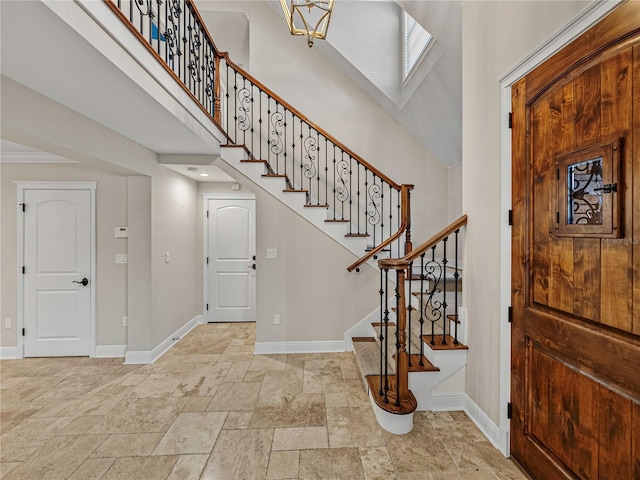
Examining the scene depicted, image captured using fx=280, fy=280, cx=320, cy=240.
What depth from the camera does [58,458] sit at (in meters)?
1.83

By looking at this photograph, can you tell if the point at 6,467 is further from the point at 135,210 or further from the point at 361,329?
the point at 361,329

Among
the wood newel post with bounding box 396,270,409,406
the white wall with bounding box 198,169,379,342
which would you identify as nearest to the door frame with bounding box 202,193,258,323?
the white wall with bounding box 198,169,379,342

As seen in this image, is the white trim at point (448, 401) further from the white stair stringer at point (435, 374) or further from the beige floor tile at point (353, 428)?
the beige floor tile at point (353, 428)

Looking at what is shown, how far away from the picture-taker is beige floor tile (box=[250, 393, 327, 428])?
83.9 inches

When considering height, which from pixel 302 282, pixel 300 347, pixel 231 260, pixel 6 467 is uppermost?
pixel 231 260

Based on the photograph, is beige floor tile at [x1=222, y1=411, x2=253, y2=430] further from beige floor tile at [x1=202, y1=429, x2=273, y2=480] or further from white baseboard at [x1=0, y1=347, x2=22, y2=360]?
white baseboard at [x1=0, y1=347, x2=22, y2=360]

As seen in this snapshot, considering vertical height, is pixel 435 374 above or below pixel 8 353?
above

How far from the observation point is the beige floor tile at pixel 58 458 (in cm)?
171

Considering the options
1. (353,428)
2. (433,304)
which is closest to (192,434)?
(353,428)

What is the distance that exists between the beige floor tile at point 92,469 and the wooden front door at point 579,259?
8.33 ft

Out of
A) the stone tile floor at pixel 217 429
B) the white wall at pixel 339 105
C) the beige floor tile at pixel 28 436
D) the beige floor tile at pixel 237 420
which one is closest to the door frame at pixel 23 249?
the stone tile floor at pixel 217 429

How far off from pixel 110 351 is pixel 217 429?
2.23m

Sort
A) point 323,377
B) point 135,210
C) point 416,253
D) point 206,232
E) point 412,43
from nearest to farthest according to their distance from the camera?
point 416,253
point 323,377
point 135,210
point 412,43
point 206,232

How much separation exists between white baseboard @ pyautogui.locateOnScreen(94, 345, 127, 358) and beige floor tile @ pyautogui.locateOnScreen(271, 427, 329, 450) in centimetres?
250
